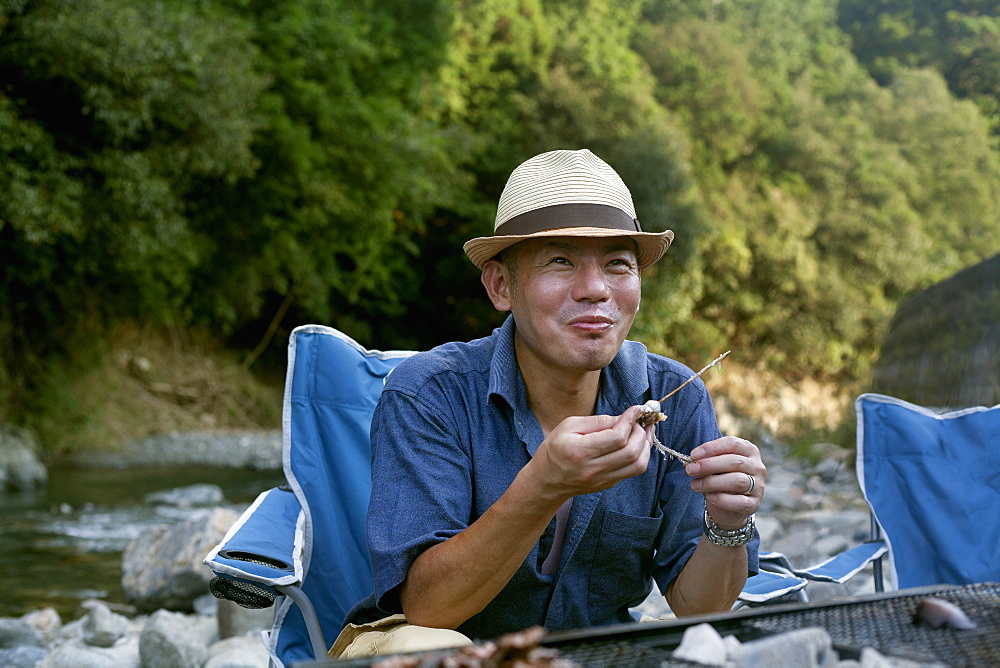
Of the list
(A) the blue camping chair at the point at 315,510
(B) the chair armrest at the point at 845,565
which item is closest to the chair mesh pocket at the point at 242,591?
(A) the blue camping chair at the point at 315,510

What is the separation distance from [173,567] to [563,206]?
4.14 metres

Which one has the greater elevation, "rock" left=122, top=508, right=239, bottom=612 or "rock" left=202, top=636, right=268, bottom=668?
"rock" left=202, top=636, right=268, bottom=668

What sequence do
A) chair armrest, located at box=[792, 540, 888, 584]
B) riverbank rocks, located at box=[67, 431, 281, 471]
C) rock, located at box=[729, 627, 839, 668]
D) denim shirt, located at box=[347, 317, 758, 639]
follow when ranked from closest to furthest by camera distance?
1. rock, located at box=[729, 627, 839, 668]
2. denim shirt, located at box=[347, 317, 758, 639]
3. chair armrest, located at box=[792, 540, 888, 584]
4. riverbank rocks, located at box=[67, 431, 281, 471]

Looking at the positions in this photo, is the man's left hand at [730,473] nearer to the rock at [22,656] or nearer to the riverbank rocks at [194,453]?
the rock at [22,656]

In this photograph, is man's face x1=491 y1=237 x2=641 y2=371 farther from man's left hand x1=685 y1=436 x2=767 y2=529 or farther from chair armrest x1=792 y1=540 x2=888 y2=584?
chair armrest x1=792 y1=540 x2=888 y2=584

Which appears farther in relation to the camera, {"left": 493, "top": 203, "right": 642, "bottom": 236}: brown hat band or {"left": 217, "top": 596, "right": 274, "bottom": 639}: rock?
{"left": 217, "top": 596, "right": 274, "bottom": 639}: rock

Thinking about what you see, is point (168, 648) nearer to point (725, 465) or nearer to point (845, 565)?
point (845, 565)

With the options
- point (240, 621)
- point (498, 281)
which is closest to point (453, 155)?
point (240, 621)

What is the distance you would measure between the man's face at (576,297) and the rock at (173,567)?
12.4 feet

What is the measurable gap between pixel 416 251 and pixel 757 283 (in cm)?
992

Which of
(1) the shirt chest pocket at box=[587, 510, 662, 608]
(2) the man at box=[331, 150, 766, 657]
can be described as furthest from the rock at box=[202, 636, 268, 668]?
(1) the shirt chest pocket at box=[587, 510, 662, 608]

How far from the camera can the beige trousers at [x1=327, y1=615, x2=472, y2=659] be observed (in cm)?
157

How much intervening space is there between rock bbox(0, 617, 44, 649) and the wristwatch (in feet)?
12.2

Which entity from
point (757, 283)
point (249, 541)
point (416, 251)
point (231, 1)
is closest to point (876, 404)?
point (249, 541)
